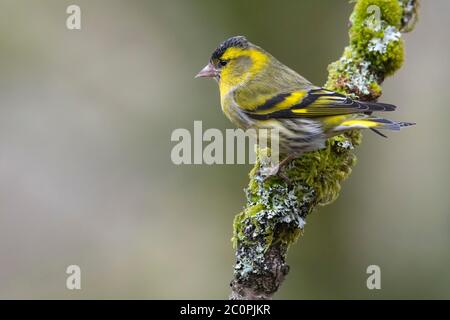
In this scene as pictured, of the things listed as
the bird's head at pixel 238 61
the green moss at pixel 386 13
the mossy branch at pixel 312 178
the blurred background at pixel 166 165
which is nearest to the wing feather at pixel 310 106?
the mossy branch at pixel 312 178

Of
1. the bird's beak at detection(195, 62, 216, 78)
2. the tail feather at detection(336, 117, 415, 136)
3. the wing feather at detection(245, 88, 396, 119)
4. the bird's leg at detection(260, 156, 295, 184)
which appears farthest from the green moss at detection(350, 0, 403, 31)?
the bird's leg at detection(260, 156, 295, 184)

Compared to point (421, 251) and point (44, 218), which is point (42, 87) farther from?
point (421, 251)

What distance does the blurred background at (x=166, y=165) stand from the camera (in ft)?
26.2

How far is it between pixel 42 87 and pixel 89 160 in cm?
139

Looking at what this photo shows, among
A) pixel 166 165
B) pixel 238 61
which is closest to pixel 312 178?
pixel 238 61

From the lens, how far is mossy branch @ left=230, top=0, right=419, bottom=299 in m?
4.31

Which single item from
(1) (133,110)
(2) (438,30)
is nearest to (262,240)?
(1) (133,110)

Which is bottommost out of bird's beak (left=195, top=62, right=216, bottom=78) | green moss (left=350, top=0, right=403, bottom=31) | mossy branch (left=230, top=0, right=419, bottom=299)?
mossy branch (left=230, top=0, right=419, bottom=299)

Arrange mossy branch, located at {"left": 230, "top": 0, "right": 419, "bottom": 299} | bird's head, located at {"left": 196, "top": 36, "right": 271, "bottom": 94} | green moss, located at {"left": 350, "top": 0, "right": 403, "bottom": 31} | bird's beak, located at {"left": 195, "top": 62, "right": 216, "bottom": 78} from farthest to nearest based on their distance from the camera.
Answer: bird's beak, located at {"left": 195, "top": 62, "right": 216, "bottom": 78} → bird's head, located at {"left": 196, "top": 36, "right": 271, "bottom": 94} → green moss, located at {"left": 350, "top": 0, "right": 403, "bottom": 31} → mossy branch, located at {"left": 230, "top": 0, "right": 419, "bottom": 299}

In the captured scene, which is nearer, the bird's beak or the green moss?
the green moss

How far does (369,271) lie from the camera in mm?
7961

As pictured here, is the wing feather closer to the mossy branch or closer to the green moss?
the mossy branch

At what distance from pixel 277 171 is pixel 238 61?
157 cm

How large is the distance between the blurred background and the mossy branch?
2246mm
